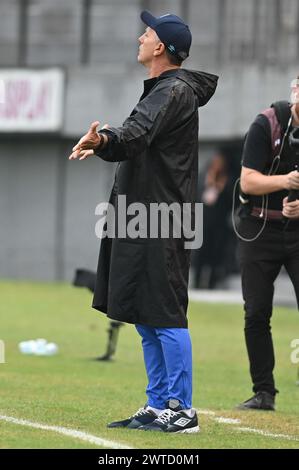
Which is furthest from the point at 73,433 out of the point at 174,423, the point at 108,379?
the point at 108,379

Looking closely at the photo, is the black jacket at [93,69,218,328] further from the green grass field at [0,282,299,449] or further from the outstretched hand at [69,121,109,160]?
the green grass field at [0,282,299,449]

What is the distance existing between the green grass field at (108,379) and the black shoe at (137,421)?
0.28 ft

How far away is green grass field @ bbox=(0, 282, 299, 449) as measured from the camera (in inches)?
287

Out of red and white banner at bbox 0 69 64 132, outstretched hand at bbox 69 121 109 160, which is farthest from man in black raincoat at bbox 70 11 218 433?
red and white banner at bbox 0 69 64 132

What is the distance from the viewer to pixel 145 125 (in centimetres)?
729

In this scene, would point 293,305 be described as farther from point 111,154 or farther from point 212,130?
point 111,154

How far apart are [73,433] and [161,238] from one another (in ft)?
3.89

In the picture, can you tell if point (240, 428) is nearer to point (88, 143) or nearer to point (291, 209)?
point (291, 209)

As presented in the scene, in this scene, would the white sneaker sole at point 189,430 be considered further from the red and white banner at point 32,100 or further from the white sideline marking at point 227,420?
the red and white banner at point 32,100

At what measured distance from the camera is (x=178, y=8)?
25.3 metres

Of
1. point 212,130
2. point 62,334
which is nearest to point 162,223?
point 62,334

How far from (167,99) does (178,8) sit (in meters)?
18.2
